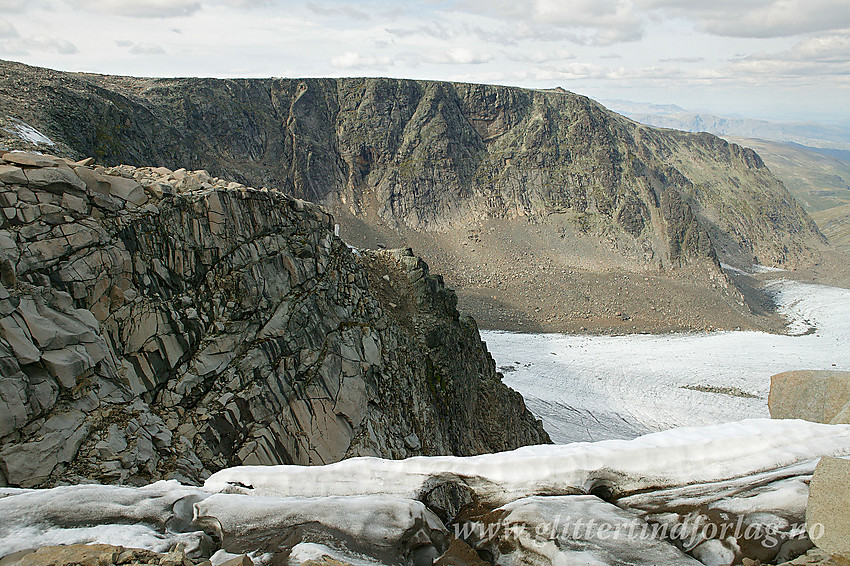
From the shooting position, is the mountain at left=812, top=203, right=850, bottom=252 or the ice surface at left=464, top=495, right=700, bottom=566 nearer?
the ice surface at left=464, top=495, right=700, bottom=566

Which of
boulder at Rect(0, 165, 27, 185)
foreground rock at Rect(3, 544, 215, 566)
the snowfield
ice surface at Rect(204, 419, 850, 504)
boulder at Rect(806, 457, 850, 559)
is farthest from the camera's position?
the snowfield

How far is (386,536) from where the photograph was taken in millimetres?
5133

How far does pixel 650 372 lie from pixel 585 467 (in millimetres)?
42189

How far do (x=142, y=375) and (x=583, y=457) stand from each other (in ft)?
36.1

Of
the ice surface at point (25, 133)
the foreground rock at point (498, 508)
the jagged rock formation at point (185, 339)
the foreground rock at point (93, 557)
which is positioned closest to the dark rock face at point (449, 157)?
the ice surface at point (25, 133)

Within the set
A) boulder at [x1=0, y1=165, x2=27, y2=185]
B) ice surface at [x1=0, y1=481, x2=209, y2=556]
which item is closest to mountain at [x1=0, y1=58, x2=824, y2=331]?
boulder at [x1=0, y1=165, x2=27, y2=185]

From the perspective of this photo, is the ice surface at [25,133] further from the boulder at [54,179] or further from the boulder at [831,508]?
the boulder at [831,508]

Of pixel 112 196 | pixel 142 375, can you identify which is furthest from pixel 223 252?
pixel 142 375

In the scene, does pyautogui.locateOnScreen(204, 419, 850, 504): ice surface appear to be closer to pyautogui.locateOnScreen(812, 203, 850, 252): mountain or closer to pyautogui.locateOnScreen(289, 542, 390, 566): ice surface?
pyautogui.locateOnScreen(289, 542, 390, 566): ice surface

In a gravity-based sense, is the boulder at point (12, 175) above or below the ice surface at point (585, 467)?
above

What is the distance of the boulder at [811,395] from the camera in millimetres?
8008

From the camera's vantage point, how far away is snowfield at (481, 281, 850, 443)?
34250 mm

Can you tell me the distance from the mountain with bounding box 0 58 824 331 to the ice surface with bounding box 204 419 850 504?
50673 mm

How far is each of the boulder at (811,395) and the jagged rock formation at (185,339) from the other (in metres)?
11.4
